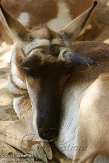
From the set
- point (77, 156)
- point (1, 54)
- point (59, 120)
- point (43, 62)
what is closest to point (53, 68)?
point (43, 62)

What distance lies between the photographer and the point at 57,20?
23.0 ft

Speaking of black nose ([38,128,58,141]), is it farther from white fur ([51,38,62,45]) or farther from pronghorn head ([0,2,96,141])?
Result: white fur ([51,38,62,45])

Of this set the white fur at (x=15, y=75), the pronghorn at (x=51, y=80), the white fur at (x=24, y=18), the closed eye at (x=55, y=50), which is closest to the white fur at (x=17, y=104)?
the white fur at (x=15, y=75)

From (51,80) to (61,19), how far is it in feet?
9.72

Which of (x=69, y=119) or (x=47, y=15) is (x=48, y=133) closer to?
(x=69, y=119)

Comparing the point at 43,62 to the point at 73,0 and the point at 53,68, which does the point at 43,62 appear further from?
the point at 73,0

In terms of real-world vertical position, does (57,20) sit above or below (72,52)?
below

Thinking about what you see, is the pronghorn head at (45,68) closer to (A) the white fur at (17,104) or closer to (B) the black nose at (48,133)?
(B) the black nose at (48,133)

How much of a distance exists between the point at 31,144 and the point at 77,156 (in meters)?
0.75

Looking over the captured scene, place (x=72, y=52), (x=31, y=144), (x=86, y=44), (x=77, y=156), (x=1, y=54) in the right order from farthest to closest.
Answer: (x=1, y=54)
(x=86, y=44)
(x=31, y=144)
(x=72, y=52)
(x=77, y=156)

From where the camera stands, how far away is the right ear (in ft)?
14.4

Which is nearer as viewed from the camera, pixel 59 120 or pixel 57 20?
pixel 59 120

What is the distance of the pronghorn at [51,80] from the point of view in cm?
417

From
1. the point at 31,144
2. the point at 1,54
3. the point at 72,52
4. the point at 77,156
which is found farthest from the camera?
the point at 1,54
